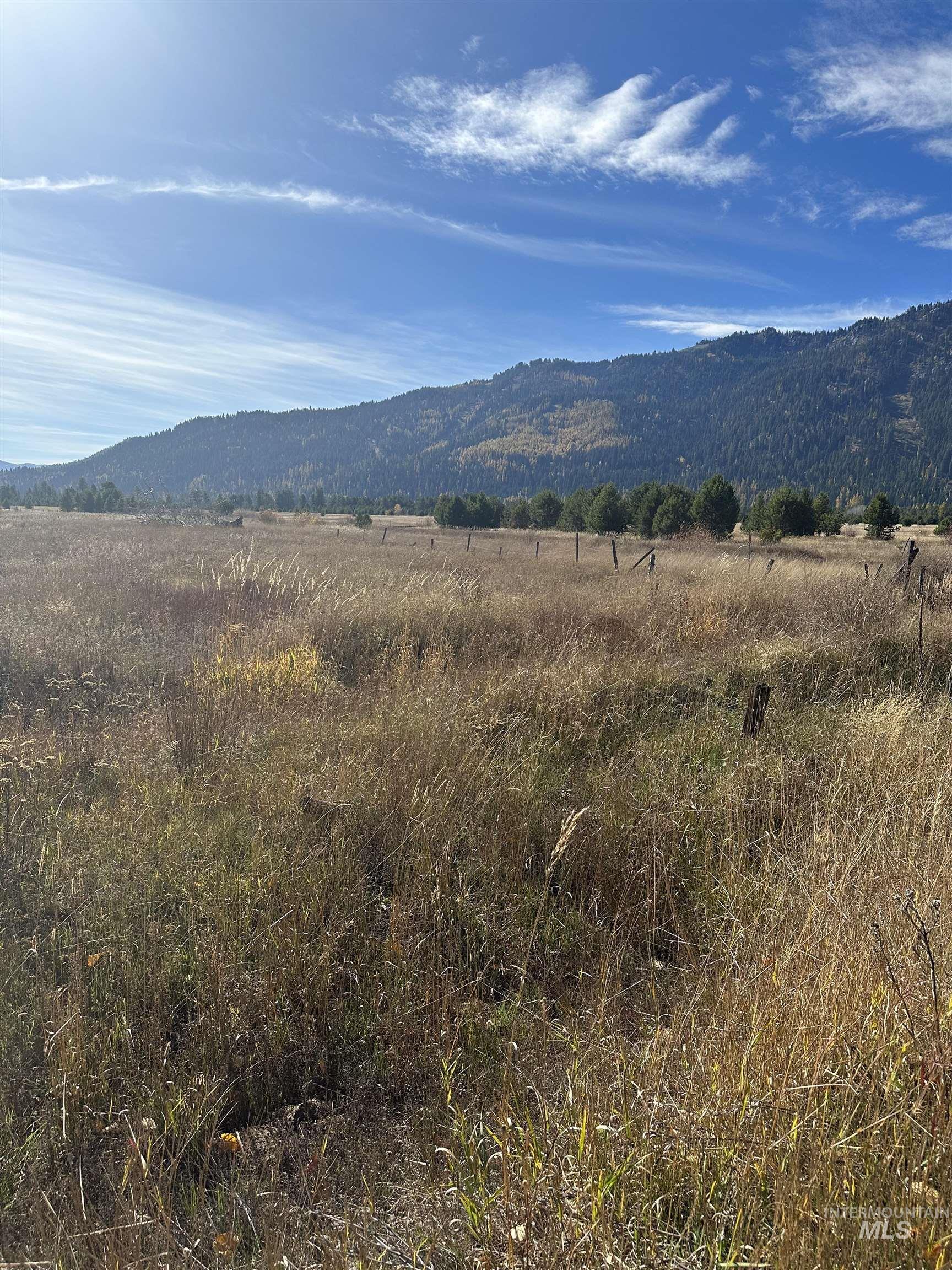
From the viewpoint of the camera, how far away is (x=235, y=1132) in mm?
2057

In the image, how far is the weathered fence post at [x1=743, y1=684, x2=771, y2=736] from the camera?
16.9 feet

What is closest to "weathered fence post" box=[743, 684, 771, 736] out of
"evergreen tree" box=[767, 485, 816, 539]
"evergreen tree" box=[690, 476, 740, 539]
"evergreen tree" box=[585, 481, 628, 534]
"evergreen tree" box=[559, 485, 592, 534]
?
"evergreen tree" box=[690, 476, 740, 539]

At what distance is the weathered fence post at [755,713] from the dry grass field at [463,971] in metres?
0.16

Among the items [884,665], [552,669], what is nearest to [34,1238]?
[552,669]

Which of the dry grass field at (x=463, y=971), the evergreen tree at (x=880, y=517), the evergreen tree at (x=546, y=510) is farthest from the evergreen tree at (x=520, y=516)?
the dry grass field at (x=463, y=971)

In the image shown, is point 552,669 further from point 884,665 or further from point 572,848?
point 884,665

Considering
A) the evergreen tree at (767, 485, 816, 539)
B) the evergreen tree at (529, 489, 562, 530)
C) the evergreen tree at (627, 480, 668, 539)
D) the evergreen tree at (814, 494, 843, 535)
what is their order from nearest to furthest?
the evergreen tree at (767, 485, 816, 539) → the evergreen tree at (627, 480, 668, 539) → the evergreen tree at (814, 494, 843, 535) → the evergreen tree at (529, 489, 562, 530)

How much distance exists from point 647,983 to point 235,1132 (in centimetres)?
161

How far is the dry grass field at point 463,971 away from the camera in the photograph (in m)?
1.56

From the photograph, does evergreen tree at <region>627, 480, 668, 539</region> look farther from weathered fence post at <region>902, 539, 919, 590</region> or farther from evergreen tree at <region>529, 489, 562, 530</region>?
weathered fence post at <region>902, 539, 919, 590</region>

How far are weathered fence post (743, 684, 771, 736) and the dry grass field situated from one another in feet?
0.53

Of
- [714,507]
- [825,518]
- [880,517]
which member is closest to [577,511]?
[714,507]

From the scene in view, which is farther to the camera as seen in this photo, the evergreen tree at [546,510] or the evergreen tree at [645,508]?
the evergreen tree at [546,510]

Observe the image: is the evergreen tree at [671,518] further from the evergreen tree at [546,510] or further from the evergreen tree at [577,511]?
the evergreen tree at [546,510]
